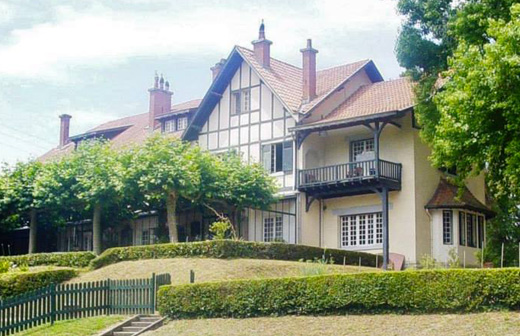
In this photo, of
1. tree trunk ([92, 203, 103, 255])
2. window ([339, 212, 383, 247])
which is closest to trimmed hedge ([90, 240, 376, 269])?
window ([339, 212, 383, 247])

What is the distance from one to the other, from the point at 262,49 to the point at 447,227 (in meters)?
13.0

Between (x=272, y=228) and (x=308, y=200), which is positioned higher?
(x=308, y=200)

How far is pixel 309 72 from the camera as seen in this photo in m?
46.3

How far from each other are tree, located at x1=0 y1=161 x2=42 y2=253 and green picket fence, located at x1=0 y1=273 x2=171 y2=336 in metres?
17.0

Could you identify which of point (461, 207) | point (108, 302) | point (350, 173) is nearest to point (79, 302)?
point (108, 302)

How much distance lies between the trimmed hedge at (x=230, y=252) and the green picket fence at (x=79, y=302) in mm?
6867

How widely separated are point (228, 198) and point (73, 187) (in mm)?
7777

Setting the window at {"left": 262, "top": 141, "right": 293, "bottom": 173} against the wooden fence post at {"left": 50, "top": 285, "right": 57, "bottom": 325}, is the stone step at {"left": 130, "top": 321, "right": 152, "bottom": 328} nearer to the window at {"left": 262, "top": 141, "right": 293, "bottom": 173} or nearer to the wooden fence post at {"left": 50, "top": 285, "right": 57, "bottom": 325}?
the wooden fence post at {"left": 50, "top": 285, "right": 57, "bottom": 325}

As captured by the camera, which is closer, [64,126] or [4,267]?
[4,267]

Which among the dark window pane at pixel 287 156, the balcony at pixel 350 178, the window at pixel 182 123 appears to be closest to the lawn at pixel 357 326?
the balcony at pixel 350 178

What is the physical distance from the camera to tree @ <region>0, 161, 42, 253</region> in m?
47.5

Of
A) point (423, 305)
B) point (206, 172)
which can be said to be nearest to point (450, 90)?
point (423, 305)

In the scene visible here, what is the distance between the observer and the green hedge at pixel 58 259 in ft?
137

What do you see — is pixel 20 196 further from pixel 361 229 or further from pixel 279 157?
pixel 361 229
